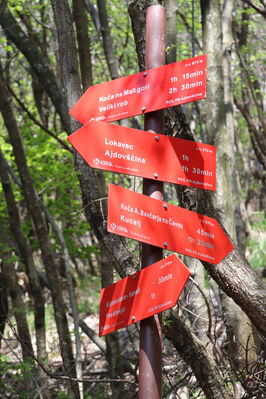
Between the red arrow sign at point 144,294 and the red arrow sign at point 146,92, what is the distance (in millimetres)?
905

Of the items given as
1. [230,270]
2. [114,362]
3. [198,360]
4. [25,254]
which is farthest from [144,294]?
[25,254]

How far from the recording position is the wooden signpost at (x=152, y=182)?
8.64 feet

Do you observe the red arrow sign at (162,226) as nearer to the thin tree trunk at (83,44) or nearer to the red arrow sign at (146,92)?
the red arrow sign at (146,92)

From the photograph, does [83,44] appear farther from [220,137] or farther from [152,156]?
[152,156]

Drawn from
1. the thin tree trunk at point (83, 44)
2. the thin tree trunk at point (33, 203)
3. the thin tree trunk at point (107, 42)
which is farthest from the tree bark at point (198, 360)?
the thin tree trunk at point (107, 42)

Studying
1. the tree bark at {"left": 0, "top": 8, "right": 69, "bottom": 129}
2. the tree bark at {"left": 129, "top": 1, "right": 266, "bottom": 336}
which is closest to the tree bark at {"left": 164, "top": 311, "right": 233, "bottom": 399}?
the tree bark at {"left": 129, "top": 1, "right": 266, "bottom": 336}

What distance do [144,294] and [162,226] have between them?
383mm

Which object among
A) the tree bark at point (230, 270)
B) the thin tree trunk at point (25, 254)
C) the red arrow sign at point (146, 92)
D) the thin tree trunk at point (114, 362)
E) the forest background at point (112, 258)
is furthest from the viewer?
the thin tree trunk at point (25, 254)

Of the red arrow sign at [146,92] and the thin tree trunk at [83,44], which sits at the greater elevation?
the thin tree trunk at [83,44]

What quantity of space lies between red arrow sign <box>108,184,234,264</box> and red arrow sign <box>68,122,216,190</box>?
0.56ft

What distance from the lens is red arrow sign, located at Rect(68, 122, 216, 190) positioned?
277 cm

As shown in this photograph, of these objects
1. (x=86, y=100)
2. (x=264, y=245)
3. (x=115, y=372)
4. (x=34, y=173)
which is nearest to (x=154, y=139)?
(x=86, y=100)

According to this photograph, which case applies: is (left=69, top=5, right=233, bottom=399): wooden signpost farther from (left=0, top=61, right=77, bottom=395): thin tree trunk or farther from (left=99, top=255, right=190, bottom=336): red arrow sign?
(left=0, top=61, right=77, bottom=395): thin tree trunk

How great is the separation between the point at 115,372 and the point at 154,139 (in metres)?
3.57
